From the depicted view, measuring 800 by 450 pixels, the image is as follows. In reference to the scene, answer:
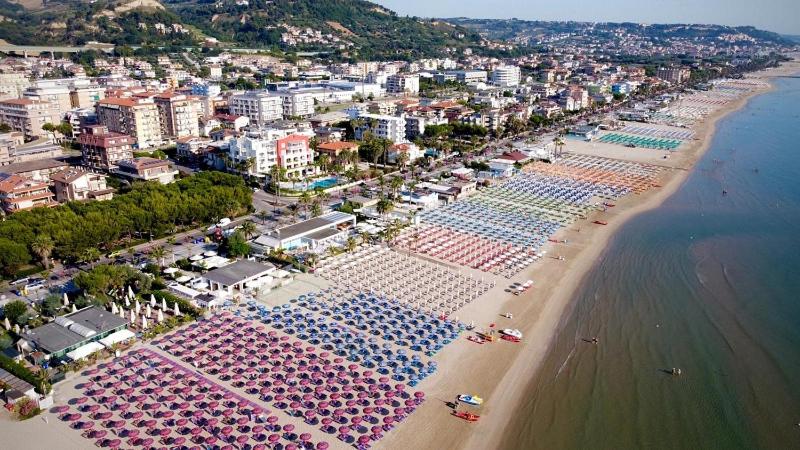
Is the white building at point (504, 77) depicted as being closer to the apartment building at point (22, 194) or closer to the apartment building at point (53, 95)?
the apartment building at point (53, 95)

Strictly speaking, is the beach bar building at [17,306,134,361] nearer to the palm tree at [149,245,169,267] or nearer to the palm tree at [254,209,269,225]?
the palm tree at [149,245,169,267]

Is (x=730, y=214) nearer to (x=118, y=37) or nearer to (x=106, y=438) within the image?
(x=106, y=438)

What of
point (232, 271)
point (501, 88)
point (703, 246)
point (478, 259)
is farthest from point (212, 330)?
point (501, 88)

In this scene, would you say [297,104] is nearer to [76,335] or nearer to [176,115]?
[176,115]

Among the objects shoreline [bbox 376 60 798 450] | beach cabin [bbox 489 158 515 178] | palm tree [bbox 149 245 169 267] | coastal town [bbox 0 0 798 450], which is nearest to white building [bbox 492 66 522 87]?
coastal town [bbox 0 0 798 450]

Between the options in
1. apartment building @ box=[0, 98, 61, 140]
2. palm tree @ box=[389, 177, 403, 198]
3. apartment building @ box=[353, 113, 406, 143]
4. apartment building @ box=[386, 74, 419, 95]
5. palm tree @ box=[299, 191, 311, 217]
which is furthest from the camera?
apartment building @ box=[386, 74, 419, 95]
